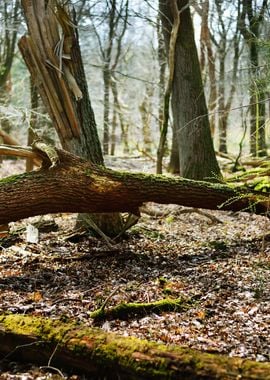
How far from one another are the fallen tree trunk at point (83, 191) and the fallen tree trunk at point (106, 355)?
1.86 metres

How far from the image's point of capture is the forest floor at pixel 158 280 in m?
3.45

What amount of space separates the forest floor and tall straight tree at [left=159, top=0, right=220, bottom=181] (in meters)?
1.39

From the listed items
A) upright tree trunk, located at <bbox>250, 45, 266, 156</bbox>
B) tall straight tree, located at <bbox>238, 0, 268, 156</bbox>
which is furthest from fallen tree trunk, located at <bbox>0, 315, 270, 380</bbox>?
tall straight tree, located at <bbox>238, 0, 268, 156</bbox>

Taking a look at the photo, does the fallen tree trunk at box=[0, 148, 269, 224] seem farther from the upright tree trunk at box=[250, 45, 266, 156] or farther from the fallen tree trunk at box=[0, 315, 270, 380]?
the fallen tree trunk at box=[0, 315, 270, 380]

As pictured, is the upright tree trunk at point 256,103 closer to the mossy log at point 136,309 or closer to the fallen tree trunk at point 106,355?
the mossy log at point 136,309

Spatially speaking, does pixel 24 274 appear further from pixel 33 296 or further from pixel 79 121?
pixel 79 121

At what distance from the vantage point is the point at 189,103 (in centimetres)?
851

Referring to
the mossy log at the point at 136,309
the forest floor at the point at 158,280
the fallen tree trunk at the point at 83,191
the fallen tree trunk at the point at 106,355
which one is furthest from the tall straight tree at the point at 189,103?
the fallen tree trunk at the point at 106,355

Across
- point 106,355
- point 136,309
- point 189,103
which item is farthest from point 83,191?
point 189,103

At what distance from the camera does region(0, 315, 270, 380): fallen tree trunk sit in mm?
2604

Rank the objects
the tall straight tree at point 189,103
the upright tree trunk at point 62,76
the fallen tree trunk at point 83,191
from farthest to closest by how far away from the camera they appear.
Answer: the tall straight tree at point 189,103, the upright tree trunk at point 62,76, the fallen tree trunk at point 83,191

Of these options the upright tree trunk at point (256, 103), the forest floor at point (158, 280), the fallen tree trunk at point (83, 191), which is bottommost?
the forest floor at point (158, 280)

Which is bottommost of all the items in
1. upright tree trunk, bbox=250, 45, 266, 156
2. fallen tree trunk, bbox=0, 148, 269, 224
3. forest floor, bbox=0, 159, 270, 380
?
forest floor, bbox=0, 159, 270, 380

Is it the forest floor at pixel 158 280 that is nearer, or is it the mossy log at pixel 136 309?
the forest floor at pixel 158 280
